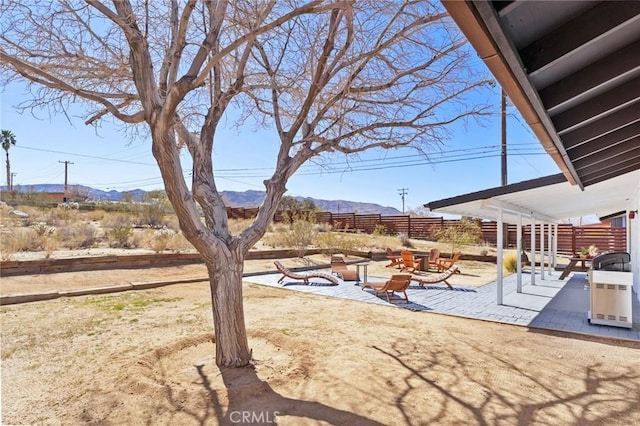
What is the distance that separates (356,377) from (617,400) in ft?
8.56

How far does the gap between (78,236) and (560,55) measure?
16.4 metres

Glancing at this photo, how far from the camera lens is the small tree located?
19.7 m

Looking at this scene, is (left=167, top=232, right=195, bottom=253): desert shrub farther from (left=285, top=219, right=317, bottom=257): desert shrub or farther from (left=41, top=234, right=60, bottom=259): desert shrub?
(left=285, top=219, right=317, bottom=257): desert shrub

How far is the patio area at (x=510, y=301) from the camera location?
261 inches

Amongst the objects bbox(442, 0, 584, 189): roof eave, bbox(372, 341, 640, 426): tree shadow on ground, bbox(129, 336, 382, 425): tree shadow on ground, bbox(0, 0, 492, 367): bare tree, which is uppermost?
bbox(0, 0, 492, 367): bare tree

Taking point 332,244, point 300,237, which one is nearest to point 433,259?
point 332,244

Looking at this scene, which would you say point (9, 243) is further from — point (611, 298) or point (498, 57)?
point (611, 298)

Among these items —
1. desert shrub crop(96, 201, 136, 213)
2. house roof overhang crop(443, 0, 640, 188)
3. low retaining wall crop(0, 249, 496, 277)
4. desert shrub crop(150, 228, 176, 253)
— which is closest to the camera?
house roof overhang crop(443, 0, 640, 188)

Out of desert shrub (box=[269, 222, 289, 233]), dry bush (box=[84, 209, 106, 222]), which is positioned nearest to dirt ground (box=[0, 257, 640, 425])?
desert shrub (box=[269, 222, 289, 233])

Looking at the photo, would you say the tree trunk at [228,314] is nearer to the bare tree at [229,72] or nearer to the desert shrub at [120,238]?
the bare tree at [229,72]

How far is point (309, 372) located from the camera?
438 cm

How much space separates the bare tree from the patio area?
12.9 ft

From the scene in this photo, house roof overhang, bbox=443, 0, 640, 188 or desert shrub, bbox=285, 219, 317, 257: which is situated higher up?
house roof overhang, bbox=443, 0, 640, 188

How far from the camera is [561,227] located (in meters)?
22.9
